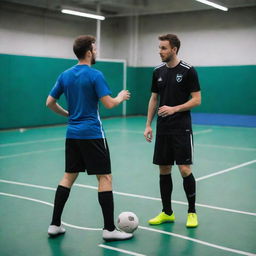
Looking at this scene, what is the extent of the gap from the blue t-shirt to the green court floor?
108 centimetres

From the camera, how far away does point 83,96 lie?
412 centimetres

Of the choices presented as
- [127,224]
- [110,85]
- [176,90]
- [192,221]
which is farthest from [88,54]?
[110,85]

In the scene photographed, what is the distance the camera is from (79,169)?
434 centimetres

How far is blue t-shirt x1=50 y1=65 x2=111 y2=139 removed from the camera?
4074mm

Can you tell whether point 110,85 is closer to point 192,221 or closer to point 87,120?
point 192,221

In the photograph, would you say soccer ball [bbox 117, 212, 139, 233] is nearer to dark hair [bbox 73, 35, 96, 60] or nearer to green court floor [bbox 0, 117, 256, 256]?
green court floor [bbox 0, 117, 256, 256]

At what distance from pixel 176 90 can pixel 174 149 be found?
2.05ft

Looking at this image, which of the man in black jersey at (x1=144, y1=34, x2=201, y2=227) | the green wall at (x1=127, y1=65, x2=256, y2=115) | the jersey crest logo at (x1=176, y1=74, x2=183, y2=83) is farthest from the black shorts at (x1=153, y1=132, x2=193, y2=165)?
the green wall at (x1=127, y1=65, x2=256, y2=115)

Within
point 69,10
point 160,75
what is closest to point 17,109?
point 69,10

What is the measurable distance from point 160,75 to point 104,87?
0.97 meters

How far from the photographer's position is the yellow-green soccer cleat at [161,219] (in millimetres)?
4848

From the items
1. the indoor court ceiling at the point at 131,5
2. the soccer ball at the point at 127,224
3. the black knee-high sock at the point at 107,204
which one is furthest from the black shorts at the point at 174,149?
the indoor court ceiling at the point at 131,5

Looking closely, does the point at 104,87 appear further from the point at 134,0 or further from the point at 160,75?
the point at 134,0

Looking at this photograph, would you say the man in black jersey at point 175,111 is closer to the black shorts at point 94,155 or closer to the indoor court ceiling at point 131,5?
the black shorts at point 94,155
